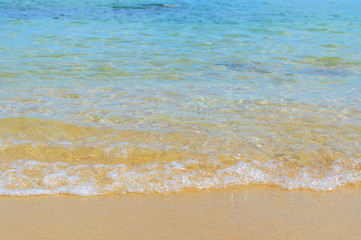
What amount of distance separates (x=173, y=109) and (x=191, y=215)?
232 cm

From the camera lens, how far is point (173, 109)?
5043mm

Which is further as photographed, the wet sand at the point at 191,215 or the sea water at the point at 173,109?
the sea water at the point at 173,109

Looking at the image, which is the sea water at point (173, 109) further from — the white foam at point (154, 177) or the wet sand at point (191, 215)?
the wet sand at point (191, 215)

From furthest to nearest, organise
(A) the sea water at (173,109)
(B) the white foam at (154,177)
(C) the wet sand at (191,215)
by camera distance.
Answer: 1. (A) the sea water at (173,109)
2. (B) the white foam at (154,177)
3. (C) the wet sand at (191,215)

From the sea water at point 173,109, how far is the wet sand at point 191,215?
146 mm

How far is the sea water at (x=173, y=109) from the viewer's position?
3.44 meters

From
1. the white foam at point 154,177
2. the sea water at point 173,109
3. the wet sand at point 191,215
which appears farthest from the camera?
the sea water at point 173,109

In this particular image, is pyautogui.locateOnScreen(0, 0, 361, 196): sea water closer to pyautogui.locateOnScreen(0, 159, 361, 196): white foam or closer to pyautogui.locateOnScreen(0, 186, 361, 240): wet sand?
pyautogui.locateOnScreen(0, 159, 361, 196): white foam

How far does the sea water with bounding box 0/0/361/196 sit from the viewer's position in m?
3.44

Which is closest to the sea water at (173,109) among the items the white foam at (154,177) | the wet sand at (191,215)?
the white foam at (154,177)

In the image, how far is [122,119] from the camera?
4.66 m

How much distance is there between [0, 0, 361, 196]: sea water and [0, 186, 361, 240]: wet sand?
146 millimetres

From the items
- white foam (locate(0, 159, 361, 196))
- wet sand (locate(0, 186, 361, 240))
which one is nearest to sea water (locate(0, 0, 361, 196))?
white foam (locate(0, 159, 361, 196))

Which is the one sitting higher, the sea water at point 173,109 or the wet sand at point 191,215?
the wet sand at point 191,215
